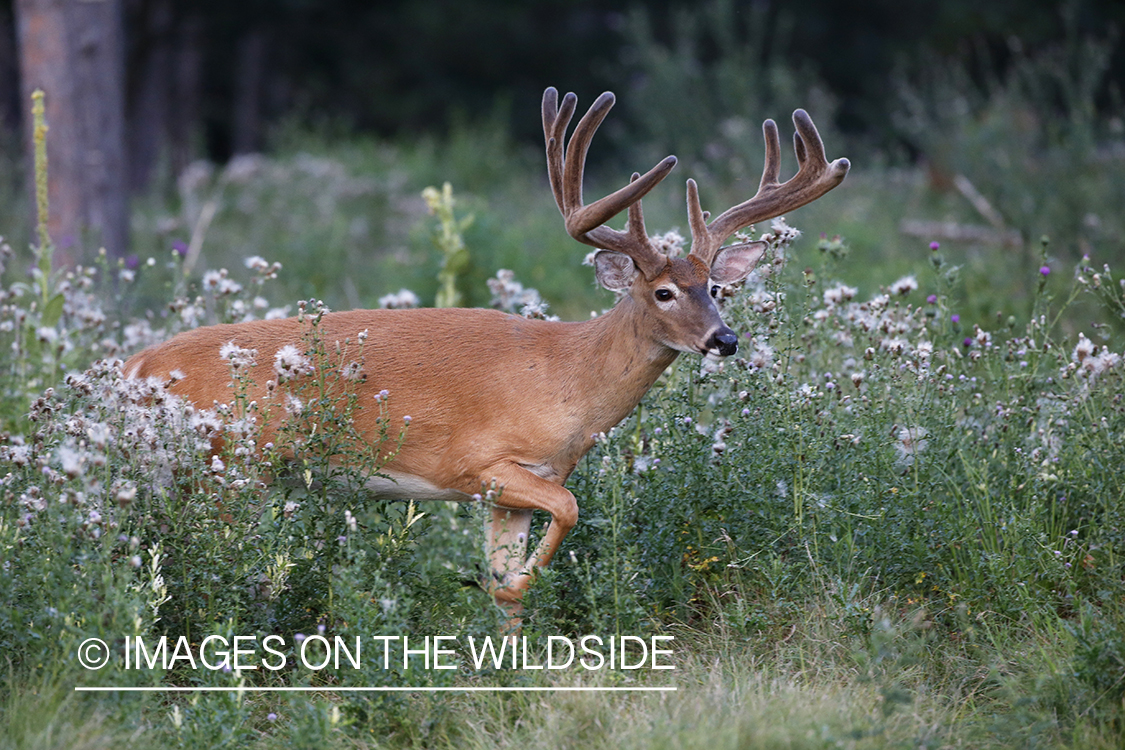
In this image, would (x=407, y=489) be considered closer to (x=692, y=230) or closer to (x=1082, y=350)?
(x=692, y=230)

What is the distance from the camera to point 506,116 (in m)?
25.8

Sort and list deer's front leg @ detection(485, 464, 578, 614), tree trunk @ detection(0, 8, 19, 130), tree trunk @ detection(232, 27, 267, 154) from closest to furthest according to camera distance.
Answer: deer's front leg @ detection(485, 464, 578, 614), tree trunk @ detection(0, 8, 19, 130), tree trunk @ detection(232, 27, 267, 154)

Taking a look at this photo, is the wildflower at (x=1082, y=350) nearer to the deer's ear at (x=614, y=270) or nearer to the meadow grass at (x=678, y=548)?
the meadow grass at (x=678, y=548)

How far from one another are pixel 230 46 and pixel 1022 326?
24.4 meters

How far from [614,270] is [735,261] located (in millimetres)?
486

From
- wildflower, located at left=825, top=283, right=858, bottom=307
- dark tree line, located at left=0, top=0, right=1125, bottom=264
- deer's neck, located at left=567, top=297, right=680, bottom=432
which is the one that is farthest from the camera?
dark tree line, located at left=0, top=0, right=1125, bottom=264

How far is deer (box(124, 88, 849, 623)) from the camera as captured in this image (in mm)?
4309

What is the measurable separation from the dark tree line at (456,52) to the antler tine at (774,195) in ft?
61.6

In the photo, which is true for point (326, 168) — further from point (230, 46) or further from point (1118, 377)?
point (230, 46)

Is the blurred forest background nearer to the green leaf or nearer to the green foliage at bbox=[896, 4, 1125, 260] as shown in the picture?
the green foliage at bbox=[896, 4, 1125, 260]

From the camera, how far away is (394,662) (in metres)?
3.59

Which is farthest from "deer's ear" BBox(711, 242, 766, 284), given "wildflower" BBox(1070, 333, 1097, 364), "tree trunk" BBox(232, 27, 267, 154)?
"tree trunk" BBox(232, 27, 267, 154)

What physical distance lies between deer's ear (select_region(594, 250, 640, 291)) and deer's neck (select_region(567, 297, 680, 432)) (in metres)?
0.09

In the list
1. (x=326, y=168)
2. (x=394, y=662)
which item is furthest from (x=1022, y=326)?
(x=326, y=168)
